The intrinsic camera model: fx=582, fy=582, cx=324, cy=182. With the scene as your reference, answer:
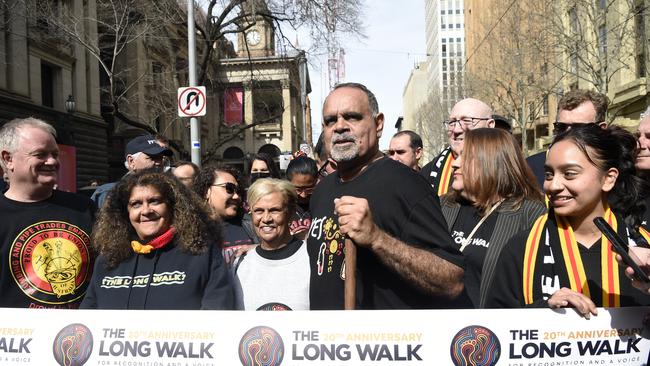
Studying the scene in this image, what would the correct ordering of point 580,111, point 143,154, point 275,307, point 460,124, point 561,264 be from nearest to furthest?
point 561,264, point 275,307, point 580,111, point 460,124, point 143,154

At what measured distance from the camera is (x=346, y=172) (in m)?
2.84

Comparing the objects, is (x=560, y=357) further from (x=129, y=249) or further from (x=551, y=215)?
(x=129, y=249)

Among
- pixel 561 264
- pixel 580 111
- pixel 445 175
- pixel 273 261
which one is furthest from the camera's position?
pixel 445 175

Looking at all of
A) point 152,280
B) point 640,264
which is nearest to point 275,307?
point 152,280

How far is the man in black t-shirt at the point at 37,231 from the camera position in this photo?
3246 millimetres

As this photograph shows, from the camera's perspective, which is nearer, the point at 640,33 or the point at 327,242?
the point at 327,242

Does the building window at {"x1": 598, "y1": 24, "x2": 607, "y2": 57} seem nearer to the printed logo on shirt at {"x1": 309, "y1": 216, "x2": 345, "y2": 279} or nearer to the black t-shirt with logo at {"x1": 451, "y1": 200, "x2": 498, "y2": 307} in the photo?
the black t-shirt with logo at {"x1": 451, "y1": 200, "x2": 498, "y2": 307}

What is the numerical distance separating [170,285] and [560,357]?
73.8 inches

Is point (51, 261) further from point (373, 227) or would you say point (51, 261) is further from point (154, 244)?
point (373, 227)

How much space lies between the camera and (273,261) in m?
3.62

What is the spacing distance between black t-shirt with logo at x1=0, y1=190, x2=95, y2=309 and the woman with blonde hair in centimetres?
94

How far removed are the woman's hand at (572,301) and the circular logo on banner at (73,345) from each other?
2.11 metres

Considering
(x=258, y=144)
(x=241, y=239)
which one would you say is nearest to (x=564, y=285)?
(x=241, y=239)

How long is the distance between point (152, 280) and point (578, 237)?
2060 millimetres
